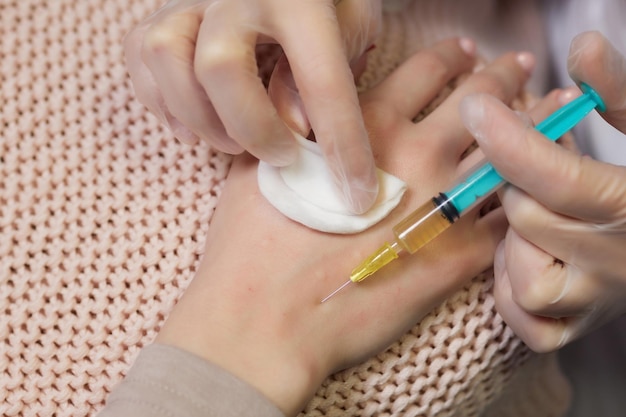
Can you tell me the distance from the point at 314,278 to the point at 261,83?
209 millimetres

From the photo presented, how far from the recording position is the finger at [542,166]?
55 cm

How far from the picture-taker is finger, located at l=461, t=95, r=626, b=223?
0.55 meters

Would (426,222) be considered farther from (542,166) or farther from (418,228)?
(542,166)

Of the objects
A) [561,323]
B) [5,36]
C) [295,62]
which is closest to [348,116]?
[295,62]

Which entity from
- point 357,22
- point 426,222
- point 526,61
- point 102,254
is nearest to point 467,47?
point 526,61

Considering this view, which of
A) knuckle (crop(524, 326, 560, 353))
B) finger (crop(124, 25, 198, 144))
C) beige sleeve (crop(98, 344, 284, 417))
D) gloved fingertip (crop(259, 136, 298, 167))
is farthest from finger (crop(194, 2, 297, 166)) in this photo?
knuckle (crop(524, 326, 560, 353))

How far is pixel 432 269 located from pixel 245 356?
0.22m

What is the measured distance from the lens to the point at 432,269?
0.68 meters

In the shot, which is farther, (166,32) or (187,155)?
(187,155)

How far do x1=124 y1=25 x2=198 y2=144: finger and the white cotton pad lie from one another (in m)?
0.14

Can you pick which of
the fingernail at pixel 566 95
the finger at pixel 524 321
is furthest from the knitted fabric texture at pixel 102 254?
the fingernail at pixel 566 95

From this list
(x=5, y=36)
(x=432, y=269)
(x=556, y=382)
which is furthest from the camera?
(x=556, y=382)

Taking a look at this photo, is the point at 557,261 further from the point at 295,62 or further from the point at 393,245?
the point at 295,62

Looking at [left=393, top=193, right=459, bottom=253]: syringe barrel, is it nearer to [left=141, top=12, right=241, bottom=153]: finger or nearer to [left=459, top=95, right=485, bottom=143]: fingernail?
[left=459, top=95, right=485, bottom=143]: fingernail
